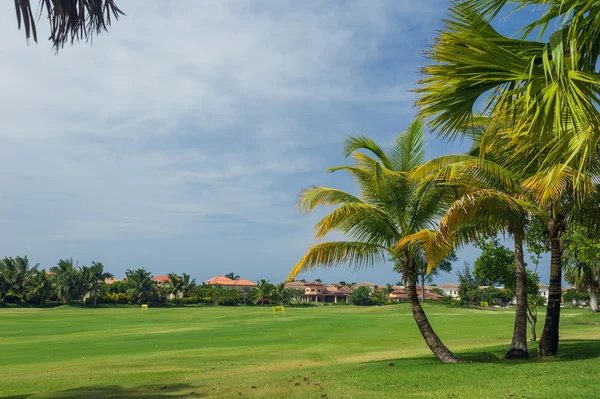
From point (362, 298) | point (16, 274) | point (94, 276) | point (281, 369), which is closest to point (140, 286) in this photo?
point (94, 276)

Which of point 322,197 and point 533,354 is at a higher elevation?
point 322,197

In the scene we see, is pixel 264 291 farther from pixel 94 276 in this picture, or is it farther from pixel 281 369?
pixel 281 369

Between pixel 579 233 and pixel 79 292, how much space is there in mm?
95978

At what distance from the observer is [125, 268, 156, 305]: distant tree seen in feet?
331

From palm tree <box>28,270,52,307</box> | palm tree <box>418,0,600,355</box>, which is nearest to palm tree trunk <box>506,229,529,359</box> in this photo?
palm tree <box>418,0,600,355</box>

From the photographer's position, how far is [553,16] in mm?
5910

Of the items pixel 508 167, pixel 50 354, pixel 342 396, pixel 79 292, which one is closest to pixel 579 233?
pixel 508 167

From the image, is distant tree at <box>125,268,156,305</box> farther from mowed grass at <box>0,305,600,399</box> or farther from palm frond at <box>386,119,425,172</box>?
palm frond at <box>386,119,425,172</box>

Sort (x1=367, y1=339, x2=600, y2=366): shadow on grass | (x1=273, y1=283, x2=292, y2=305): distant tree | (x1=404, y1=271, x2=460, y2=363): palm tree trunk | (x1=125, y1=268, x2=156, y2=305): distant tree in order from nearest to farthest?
(x1=367, y1=339, x2=600, y2=366): shadow on grass
(x1=404, y1=271, x2=460, y2=363): palm tree trunk
(x1=125, y1=268, x2=156, y2=305): distant tree
(x1=273, y1=283, x2=292, y2=305): distant tree

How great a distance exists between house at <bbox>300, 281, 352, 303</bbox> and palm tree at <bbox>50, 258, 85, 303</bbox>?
7342 centimetres

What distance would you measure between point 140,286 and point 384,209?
9234 cm

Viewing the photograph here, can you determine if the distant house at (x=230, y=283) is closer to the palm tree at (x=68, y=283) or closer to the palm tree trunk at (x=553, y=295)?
the palm tree at (x=68, y=283)

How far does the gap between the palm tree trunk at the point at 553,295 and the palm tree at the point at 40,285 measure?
302 feet

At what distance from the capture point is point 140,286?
10088 centimetres
